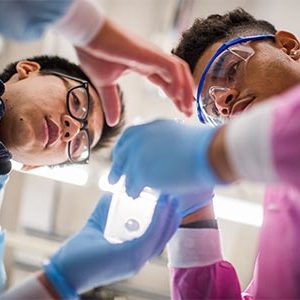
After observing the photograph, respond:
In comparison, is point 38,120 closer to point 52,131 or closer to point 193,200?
point 52,131

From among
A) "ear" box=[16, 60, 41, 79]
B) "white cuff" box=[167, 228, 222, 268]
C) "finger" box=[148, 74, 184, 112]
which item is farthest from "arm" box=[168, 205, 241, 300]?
"ear" box=[16, 60, 41, 79]

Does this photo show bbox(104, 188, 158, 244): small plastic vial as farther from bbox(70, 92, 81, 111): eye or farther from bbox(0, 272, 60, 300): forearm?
bbox(70, 92, 81, 111): eye

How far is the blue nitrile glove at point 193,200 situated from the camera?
1.01m

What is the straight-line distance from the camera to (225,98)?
4.25 ft

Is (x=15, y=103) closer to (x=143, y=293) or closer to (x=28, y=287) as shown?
(x=28, y=287)

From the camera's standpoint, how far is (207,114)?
1425 mm

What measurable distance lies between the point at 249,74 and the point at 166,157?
0.63m

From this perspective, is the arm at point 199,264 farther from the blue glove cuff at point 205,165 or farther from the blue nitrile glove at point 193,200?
the blue glove cuff at point 205,165

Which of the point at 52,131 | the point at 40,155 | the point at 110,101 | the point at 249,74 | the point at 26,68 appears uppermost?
the point at 249,74

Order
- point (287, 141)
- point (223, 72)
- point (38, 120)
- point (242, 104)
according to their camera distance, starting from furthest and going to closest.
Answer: point (38, 120) → point (223, 72) → point (242, 104) → point (287, 141)

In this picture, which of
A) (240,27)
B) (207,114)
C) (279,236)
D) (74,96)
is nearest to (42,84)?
(74,96)

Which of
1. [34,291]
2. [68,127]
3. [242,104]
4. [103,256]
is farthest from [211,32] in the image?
[34,291]

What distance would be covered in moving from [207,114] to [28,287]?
29.5 inches

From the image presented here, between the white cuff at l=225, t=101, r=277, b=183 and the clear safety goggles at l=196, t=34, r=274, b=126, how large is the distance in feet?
2.09
